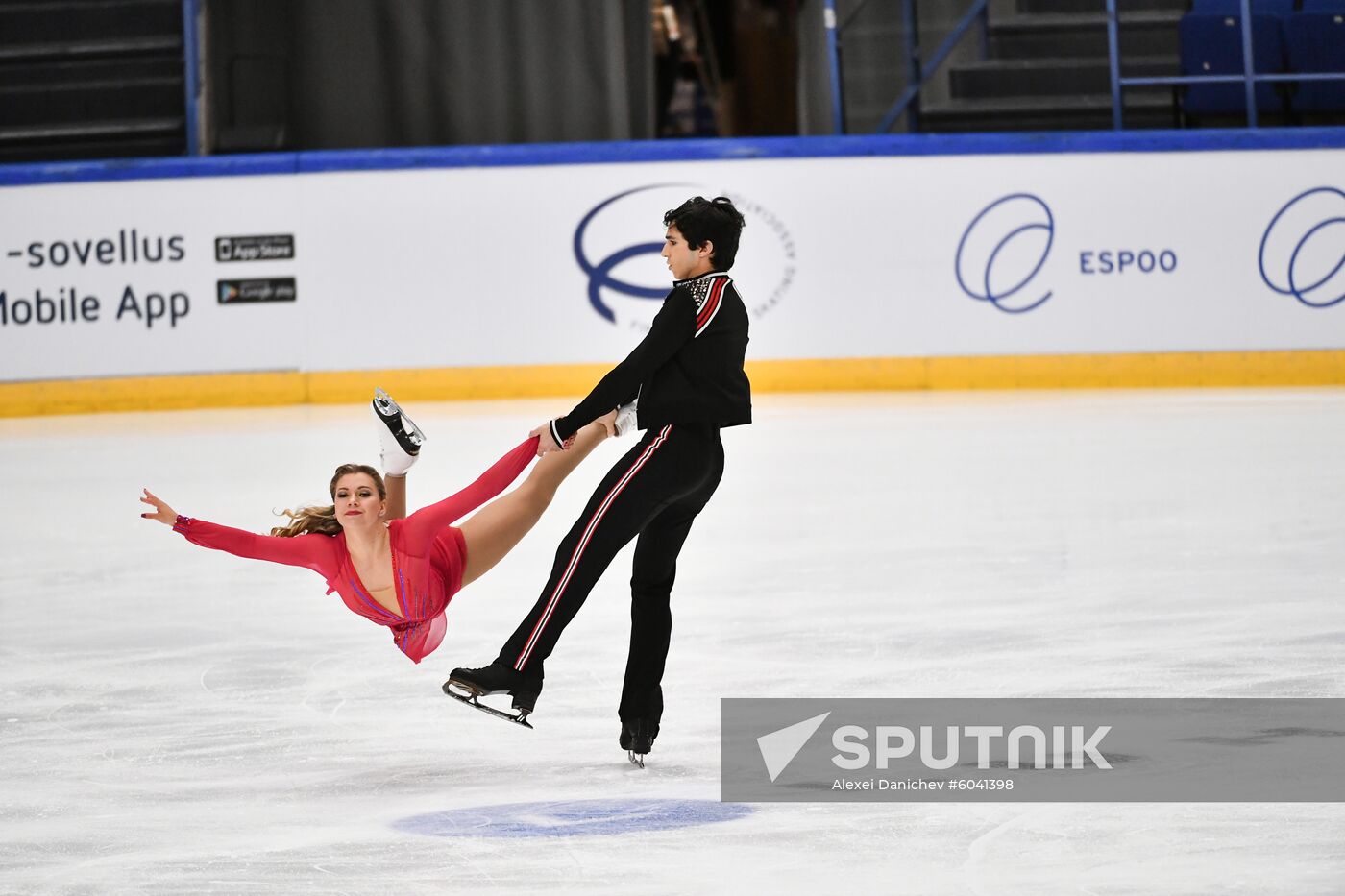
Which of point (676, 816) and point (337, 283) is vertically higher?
point (337, 283)

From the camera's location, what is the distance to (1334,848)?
308cm

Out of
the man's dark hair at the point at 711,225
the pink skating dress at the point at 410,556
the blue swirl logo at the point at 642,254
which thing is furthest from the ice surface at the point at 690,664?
the blue swirl logo at the point at 642,254

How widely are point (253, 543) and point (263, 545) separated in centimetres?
3

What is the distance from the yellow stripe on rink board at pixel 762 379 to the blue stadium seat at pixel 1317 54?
2.42m

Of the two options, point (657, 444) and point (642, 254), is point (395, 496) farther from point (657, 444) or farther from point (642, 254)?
point (642, 254)

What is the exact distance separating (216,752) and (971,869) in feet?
5.94

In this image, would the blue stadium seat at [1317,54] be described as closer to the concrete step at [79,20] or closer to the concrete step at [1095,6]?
the concrete step at [1095,6]

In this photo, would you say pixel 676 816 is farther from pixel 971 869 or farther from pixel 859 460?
pixel 859 460

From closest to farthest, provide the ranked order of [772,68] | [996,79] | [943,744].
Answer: [943,744] → [996,79] → [772,68]

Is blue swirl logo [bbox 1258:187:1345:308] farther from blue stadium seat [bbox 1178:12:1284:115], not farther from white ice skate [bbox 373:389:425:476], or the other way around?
white ice skate [bbox 373:389:425:476]

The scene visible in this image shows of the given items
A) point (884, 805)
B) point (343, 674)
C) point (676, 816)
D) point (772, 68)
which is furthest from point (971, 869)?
point (772, 68)

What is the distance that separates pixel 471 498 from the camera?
13.0ft

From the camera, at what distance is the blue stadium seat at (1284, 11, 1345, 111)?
555 inches

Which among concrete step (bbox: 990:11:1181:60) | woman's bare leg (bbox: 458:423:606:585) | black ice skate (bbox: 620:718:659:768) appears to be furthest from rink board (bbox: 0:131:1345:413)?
black ice skate (bbox: 620:718:659:768)
